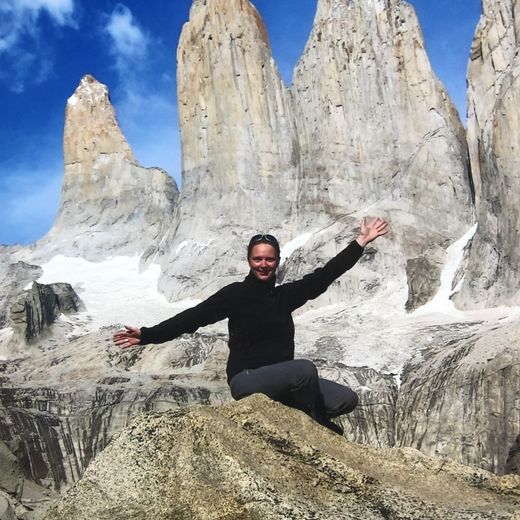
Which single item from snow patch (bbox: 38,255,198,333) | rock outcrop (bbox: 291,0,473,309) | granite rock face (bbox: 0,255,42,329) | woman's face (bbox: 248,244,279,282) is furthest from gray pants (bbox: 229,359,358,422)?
granite rock face (bbox: 0,255,42,329)

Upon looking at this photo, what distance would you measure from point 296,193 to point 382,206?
853cm

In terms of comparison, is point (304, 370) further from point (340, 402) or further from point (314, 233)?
point (314, 233)

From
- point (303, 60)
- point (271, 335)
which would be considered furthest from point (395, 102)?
point (271, 335)

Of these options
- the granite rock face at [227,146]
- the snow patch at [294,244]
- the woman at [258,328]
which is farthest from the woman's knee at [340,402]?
the granite rock face at [227,146]

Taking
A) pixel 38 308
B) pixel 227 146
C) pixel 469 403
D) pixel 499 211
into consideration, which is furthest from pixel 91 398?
pixel 227 146

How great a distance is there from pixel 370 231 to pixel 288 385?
1.48 m

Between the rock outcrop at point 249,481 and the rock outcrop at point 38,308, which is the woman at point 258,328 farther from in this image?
the rock outcrop at point 38,308

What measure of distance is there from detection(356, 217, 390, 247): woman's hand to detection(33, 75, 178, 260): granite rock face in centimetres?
5070

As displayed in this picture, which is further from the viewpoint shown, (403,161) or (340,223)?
(403,161)

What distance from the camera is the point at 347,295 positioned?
3709cm

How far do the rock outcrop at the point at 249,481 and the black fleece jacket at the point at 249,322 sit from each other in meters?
0.62

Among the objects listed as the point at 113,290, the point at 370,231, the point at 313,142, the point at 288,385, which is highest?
the point at 313,142

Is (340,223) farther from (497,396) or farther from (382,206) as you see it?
(497,396)

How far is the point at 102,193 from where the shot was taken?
6347 cm
